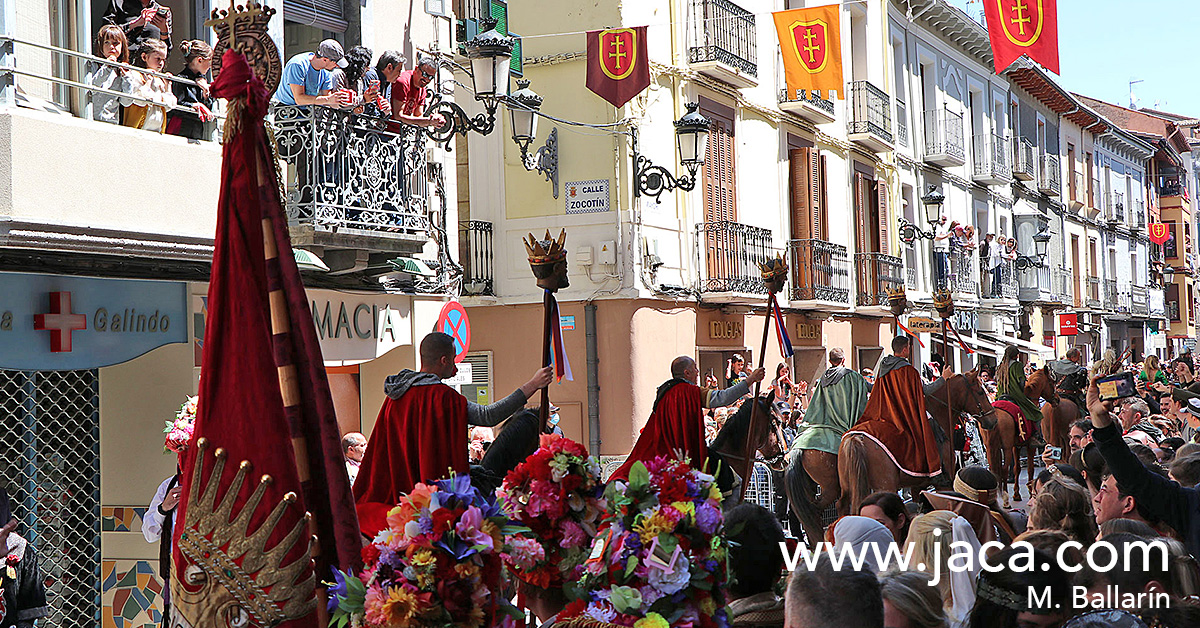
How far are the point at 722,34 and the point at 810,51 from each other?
3.93 meters

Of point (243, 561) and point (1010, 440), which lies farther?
point (1010, 440)

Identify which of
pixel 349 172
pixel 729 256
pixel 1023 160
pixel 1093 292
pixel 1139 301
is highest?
pixel 1023 160

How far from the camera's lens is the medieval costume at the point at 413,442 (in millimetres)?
5863

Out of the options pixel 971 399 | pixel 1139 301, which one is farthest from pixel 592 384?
pixel 1139 301

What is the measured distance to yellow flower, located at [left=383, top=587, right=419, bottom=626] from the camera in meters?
3.36

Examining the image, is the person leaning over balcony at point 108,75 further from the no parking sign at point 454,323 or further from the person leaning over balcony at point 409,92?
the no parking sign at point 454,323

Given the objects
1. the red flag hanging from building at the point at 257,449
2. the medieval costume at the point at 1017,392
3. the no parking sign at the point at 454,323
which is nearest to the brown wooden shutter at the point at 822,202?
the medieval costume at the point at 1017,392

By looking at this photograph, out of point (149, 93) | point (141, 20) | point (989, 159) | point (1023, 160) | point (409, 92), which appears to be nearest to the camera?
point (149, 93)

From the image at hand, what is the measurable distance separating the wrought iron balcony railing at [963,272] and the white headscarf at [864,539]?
81.5ft

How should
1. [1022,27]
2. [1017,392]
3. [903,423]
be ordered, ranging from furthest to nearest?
[1017,392] < [1022,27] < [903,423]

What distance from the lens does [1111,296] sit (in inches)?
1671

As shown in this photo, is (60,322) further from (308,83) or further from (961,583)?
(961,583)

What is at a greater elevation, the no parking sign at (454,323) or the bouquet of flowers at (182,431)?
the no parking sign at (454,323)

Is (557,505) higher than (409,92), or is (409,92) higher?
(409,92)
